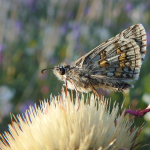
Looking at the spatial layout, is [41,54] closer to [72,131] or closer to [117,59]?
[117,59]

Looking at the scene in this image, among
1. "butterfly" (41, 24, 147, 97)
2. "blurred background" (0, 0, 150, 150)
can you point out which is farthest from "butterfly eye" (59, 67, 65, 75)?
"blurred background" (0, 0, 150, 150)

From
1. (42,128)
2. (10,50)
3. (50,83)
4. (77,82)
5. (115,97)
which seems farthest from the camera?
(10,50)

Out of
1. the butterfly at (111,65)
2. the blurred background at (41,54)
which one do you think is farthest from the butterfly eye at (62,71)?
the blurred background at (41,54)

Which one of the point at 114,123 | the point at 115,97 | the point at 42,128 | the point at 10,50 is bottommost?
A: the point at 115,97

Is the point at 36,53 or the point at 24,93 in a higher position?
the point at 36,53

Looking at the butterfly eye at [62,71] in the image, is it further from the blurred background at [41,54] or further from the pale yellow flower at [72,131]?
the blurred background at [41,54]

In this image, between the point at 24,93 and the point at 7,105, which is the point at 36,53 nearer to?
the point at 24,93

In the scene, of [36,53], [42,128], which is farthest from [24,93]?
[42,128]
